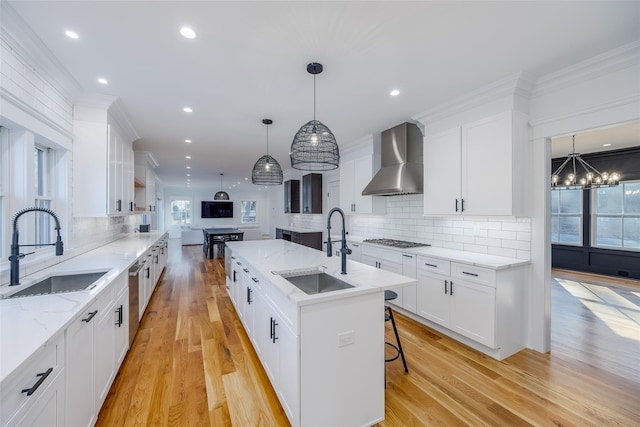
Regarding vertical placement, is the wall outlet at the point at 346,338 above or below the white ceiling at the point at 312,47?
below

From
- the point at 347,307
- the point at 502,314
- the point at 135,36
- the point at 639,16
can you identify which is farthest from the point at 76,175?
the point at 639,16

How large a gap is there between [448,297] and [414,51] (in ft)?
7.95

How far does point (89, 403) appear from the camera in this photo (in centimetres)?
162

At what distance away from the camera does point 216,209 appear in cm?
1282

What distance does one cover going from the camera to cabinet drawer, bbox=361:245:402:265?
11.7ft

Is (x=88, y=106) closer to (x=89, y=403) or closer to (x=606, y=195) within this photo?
(x=89, y=403)

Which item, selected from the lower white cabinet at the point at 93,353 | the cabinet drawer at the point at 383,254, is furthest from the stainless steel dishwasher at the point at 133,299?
the cabinet drawer at the point at 383,254

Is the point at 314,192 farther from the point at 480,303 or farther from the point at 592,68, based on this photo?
the point at 592,68

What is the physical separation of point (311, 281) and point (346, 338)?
2.31 feet

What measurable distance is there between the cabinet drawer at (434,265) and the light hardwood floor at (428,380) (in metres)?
0.73

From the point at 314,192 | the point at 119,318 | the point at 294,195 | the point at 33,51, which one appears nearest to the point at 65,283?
the point at 119,318

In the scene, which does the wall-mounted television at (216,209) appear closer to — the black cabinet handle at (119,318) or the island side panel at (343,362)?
the black cabinet handle at (119,318)

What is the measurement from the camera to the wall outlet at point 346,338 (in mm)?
1680

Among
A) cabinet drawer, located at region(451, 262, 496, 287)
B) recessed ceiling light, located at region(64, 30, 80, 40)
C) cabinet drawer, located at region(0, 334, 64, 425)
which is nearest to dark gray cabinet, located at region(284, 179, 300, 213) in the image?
cabinet drawer, located at region(451, 262, 496, 287)
